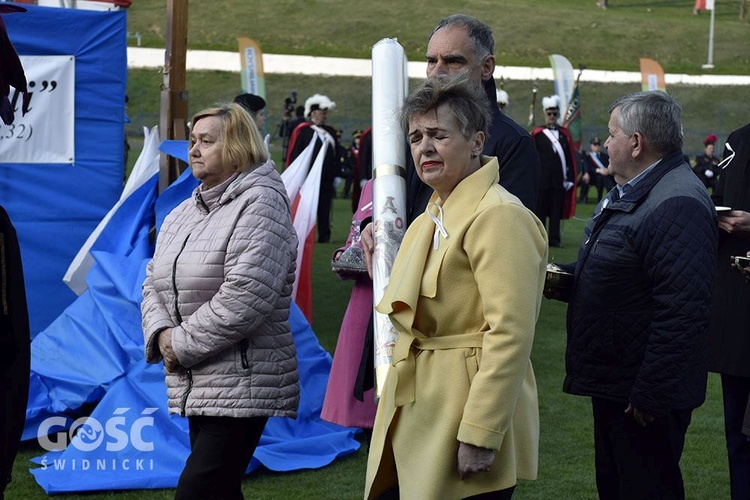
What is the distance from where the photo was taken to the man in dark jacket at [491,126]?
3.50m

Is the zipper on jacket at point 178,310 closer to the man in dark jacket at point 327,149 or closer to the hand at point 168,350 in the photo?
the hand at point 168,350

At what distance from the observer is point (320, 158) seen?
7.82 metres

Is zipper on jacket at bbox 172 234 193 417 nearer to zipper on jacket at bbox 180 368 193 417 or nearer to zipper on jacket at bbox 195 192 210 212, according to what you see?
zipper on jacket at bbox 180 368 193 417

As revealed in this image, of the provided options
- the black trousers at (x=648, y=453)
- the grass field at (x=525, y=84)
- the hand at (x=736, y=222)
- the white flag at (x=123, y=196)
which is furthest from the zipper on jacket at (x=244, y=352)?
the white flag at (x=123, y=196)

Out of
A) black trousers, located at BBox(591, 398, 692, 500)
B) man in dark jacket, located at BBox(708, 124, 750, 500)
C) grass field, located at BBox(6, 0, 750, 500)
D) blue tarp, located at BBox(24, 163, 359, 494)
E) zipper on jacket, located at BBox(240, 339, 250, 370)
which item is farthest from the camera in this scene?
grass field, located at BBox(6, 0, 750, 500)

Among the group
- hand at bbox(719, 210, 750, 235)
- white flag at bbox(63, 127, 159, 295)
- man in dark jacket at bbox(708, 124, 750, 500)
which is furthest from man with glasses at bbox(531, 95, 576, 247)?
hand at bbox(719, 210, 750, 235)

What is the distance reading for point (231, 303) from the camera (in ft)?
11.8

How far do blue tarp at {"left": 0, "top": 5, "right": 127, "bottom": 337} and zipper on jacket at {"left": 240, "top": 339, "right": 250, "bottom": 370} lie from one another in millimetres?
3989

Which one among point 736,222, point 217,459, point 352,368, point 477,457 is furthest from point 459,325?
point 352,368

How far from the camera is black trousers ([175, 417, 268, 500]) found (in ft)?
11.9

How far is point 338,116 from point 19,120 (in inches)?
1399

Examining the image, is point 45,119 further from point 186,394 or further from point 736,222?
point 736,222

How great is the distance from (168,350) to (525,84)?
44624 millimetres

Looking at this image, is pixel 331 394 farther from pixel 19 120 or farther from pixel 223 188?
pixel 19 120
